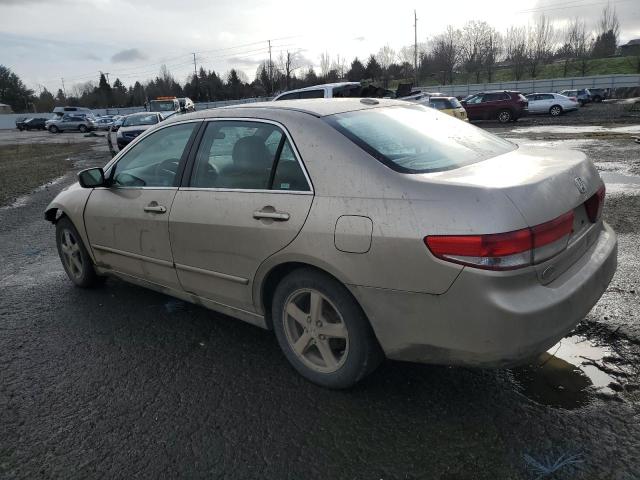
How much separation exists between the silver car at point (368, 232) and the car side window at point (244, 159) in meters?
0.01

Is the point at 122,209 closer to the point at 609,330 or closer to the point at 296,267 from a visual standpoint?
the point at 296,267

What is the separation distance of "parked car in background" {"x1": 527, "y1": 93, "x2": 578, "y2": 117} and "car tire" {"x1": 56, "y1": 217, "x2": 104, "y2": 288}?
31347 mm

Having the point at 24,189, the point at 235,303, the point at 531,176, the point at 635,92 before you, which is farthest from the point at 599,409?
the point at 635,92

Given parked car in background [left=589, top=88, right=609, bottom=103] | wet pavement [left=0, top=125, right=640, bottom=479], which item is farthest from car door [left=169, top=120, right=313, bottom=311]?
parked car in background [left=589, top=88, right=609, bottom=103]

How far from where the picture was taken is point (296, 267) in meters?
2.87

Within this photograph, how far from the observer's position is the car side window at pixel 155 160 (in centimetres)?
368

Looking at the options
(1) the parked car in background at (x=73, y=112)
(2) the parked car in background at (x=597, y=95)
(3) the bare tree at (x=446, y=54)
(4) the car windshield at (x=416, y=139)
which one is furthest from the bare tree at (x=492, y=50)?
(4) the car windshield at (x=416, y=139)

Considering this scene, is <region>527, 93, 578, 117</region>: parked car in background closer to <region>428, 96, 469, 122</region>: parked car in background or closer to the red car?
the red car

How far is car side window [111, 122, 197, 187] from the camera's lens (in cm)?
368

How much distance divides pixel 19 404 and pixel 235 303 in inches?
55.4

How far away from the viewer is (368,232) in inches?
Result: 96.9

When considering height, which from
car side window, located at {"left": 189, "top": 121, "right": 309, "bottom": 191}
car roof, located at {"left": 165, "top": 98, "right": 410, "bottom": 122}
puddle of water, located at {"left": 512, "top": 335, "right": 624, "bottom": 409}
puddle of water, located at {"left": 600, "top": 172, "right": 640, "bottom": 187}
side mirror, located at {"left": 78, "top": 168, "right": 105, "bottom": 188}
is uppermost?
car roof, located at {"left": 165, "top": 98, "right": 410, "bottom": 122}

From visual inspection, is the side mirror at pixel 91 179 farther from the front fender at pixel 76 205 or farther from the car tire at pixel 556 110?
the car tire at pixel 556 110

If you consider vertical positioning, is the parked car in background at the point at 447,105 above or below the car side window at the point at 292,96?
below
